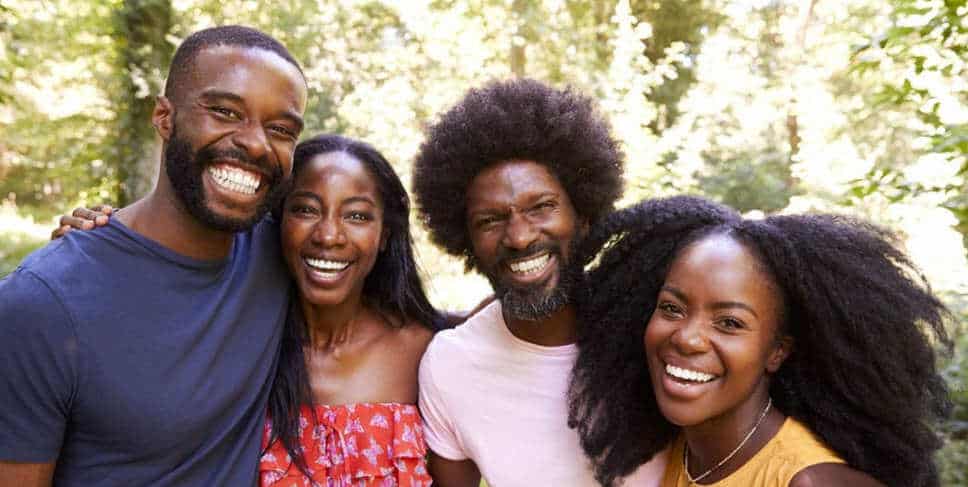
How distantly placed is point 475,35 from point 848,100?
7883 mm

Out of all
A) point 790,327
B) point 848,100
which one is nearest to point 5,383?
point 790,327

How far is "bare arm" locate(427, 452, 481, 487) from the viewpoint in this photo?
321cm

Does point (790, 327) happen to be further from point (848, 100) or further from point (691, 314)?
point (848, 100)

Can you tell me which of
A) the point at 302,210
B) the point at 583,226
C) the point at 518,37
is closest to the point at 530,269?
the point at 583,226

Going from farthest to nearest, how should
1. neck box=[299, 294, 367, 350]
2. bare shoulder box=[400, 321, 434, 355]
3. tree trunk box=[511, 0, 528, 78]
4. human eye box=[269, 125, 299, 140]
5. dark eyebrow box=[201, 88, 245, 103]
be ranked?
tree trunk box=[511, 0, 528, 78], bare shoulder box=[400, 321, 434, 355], neck box=[299, 294, 367, 350], human eye box=[269, 125, 299, 140], dark eyebrow box=[201, 88, 245, 103]

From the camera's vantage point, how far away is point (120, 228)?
2525mm

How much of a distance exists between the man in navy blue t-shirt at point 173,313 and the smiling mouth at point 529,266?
3.07ft

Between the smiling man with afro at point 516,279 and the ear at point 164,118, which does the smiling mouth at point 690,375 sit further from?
the ear at point 164,118

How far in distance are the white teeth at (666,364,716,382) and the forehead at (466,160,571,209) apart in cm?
95

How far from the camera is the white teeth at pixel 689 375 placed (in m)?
2.34

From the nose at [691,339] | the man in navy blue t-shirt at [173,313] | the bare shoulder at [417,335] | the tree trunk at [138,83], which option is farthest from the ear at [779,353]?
the tree trunk at [138,83]

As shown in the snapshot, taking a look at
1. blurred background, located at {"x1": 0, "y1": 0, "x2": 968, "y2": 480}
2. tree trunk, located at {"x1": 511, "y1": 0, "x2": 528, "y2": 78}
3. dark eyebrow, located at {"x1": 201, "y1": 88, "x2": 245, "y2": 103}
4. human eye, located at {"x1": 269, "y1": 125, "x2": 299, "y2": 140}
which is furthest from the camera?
tree trunk, located at {"x1": 511, "y1": 0, "x2": 528, "y2": 78}

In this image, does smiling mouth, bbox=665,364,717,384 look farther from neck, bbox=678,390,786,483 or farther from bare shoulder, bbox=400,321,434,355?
bare shoulder, bbox=400,321,434,355

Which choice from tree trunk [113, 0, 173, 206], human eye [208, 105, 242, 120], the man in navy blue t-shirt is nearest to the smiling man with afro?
the man in navy blue t-shirt
